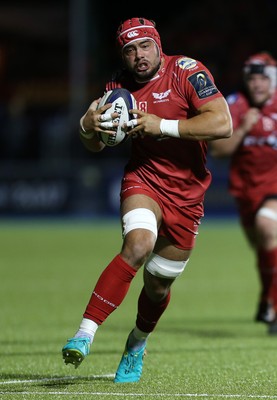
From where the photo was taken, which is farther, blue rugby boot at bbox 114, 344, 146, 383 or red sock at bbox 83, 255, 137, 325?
blue rugby boot at bbox 114, 344, 146, 383

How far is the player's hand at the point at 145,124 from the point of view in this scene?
5758 millimetres

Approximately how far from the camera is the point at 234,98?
9.35 metres

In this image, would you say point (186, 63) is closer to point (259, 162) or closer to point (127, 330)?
point (259, 162)

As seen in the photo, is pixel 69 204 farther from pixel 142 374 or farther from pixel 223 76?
pixel 142 374

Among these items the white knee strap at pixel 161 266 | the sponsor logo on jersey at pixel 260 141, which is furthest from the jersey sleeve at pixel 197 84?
the sponsor logo on jersey at pixel 260 141

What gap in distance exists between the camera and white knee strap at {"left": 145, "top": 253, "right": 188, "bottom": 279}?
6.08 metres

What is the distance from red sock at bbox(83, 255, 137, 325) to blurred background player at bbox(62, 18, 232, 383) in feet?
0.72

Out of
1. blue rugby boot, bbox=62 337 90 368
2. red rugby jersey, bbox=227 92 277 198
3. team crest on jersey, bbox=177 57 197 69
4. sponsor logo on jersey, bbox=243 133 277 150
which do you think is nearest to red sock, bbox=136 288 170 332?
blue rugby boot, bbox=62 337 90 368

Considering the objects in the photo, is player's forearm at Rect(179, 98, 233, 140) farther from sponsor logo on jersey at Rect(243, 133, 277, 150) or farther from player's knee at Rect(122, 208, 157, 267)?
sponsor logo on jersey at Rect(243, 133, 277, 150)

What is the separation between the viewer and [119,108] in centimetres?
582

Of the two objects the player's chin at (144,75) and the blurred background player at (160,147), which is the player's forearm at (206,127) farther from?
the player's chin at (144,75)

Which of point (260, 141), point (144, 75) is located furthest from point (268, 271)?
point (144, 75)

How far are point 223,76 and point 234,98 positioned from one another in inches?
621

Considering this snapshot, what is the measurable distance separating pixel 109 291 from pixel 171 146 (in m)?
1.03
